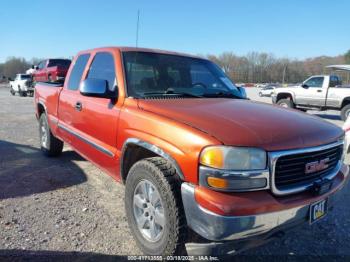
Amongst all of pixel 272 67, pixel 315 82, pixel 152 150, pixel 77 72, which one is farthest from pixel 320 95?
pixel 272 67

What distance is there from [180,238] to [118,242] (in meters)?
0.89

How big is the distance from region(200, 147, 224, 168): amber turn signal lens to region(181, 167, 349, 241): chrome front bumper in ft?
0.72

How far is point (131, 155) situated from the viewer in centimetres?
308

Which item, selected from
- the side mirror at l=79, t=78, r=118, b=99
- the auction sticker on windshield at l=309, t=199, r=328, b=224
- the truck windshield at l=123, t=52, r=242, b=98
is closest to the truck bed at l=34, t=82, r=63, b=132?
the side mirror at l=79, t=78, r=118, b=99

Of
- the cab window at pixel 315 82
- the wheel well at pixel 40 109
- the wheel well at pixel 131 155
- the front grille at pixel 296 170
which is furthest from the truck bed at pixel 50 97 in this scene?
the cab window at pixel 315 82

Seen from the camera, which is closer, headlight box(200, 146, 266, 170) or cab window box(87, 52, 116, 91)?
headlight box(200, 146, 266, 170)

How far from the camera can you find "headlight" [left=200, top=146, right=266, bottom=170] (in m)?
2.14

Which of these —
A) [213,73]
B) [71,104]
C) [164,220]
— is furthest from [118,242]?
[213,73]

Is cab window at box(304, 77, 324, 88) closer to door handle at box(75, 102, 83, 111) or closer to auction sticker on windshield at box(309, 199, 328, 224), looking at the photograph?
door handle at box(75, 102, 83, 111)

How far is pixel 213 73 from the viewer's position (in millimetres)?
4062

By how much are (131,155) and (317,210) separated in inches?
66.1

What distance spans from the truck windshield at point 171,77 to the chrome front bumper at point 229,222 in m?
1.37

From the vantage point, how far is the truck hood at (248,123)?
88.1 inches

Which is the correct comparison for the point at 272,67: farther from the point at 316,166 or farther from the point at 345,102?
the point at 316,166
